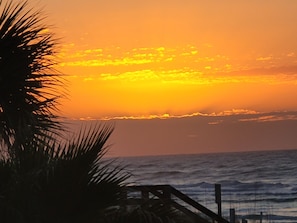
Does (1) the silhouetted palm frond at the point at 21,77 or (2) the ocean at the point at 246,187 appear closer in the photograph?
(1) the silhouetted palm frond at the point at 21,77

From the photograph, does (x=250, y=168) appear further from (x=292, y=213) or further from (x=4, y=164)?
(x=4, y=164)

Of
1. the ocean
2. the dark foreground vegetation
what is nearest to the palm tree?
the dark foreground vegetation

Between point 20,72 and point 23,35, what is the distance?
1.63ft

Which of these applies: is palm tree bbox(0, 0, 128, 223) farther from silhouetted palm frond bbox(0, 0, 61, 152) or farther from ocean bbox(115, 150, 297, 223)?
ocean bbox(115, 150, 297, 223)

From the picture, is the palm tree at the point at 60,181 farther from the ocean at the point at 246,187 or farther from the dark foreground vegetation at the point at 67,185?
the ocean at the point at 246,187

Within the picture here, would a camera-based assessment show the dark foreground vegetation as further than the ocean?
No

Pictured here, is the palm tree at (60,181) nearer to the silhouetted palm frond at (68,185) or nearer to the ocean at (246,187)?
the silhouetted palm frond at (68,185)

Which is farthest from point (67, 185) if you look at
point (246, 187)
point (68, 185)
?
point (246, 187)

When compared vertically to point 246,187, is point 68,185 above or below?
below

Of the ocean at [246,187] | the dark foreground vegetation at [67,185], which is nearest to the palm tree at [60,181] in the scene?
the dark foreground vegetation at [67,185]

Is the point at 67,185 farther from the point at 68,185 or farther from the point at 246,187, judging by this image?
the point at 246,187

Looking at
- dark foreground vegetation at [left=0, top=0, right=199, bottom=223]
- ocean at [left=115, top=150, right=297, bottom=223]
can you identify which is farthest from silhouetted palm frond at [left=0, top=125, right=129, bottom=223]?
ocean at [left=115, top=150, right=297, bottom=223]

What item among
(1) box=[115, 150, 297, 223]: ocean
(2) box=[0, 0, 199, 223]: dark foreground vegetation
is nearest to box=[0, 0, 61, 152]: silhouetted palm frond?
(2) box=[0, 0, 199, 223]: dark foreground vegetation

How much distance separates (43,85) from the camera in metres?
8.91
